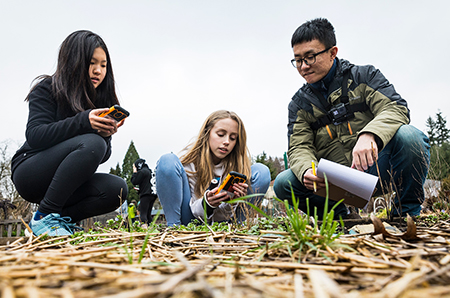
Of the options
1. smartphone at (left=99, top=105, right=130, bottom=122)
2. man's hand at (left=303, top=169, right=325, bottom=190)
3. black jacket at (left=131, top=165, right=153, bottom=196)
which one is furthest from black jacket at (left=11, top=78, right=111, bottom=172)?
black jacket at (left=131, top=165, right=153, bottom=196)

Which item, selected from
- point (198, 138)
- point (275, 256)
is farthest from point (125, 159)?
point (275, 256)

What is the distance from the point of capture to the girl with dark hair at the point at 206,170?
3152 mm

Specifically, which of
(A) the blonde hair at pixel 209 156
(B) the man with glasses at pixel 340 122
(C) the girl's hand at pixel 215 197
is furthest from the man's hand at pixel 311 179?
(A) the blonde hair at pixel 209 156

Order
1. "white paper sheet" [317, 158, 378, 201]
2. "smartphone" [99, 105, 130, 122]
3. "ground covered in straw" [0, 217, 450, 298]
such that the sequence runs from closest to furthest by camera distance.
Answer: "ground covered in straw" [0, 217, 450, 298] < "white paper sheet" [317, 158, 378, 201] < "smartphone" [99, 105, 130, 122]

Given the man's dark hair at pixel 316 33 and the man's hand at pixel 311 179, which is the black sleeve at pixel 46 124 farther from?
the man's dark hair at pixel 316 33

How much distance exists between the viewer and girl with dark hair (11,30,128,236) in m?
2.43

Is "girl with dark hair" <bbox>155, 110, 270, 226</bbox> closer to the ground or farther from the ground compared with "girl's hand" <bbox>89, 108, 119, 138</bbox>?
closer to the ground

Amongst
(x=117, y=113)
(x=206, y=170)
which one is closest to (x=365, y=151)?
(x=206, y=170)

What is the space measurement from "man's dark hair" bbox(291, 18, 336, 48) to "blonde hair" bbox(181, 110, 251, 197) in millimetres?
1157

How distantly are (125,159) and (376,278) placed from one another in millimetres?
36072

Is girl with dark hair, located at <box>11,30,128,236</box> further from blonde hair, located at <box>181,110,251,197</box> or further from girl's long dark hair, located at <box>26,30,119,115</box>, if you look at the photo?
blonde hair, located at <box>181,110,251,197</box>

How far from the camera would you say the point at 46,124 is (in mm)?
2504

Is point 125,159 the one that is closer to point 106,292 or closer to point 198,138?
point 198,138

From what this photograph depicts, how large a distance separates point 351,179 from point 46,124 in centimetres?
241
